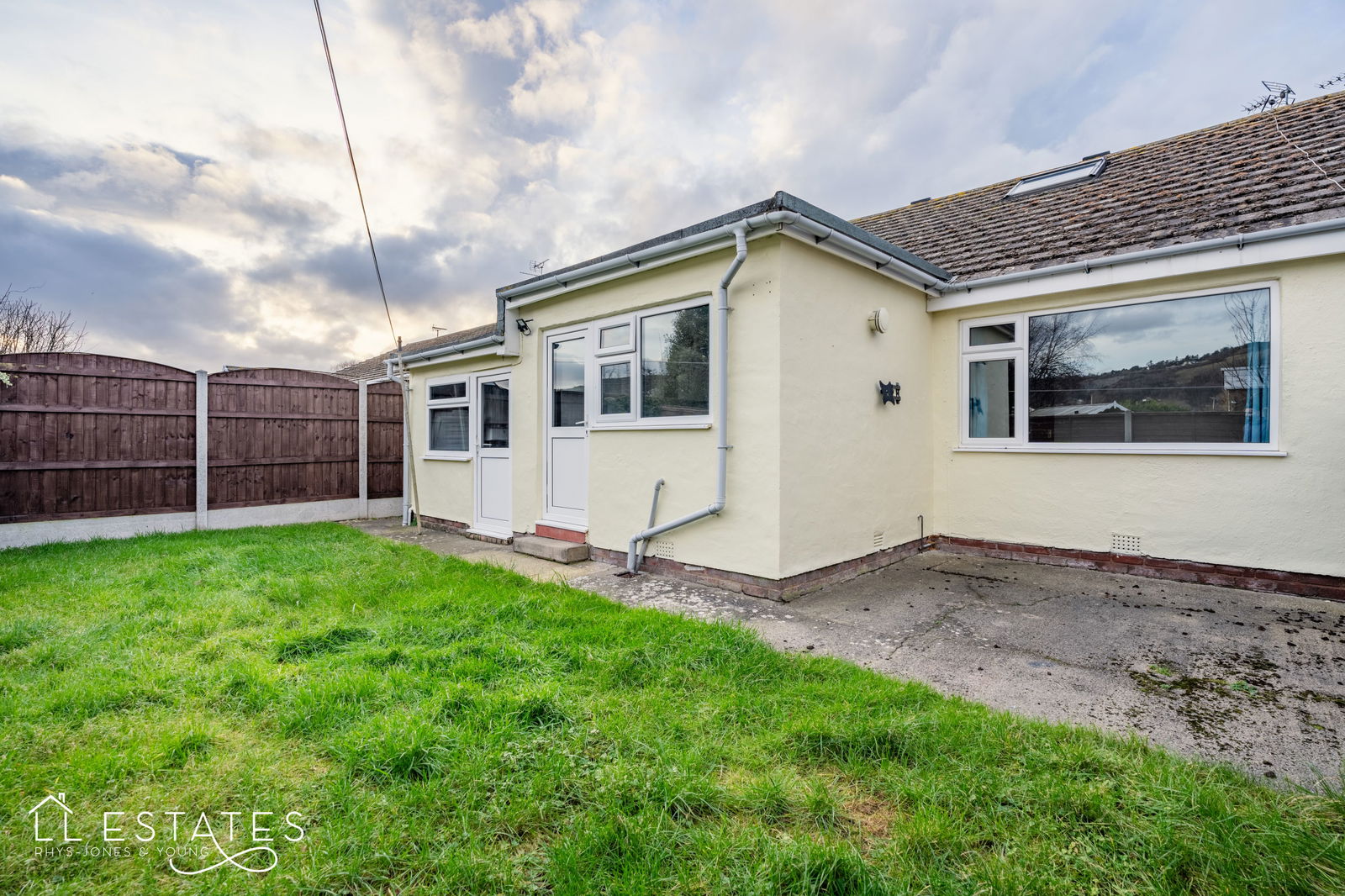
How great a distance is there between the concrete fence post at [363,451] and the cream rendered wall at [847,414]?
820 cm

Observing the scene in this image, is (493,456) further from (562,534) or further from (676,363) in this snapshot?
(676,363)

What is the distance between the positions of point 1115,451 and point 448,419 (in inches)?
337

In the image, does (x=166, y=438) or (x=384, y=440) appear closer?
(x=166, y=438)

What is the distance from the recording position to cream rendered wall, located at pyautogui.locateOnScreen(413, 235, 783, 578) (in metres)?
4.63

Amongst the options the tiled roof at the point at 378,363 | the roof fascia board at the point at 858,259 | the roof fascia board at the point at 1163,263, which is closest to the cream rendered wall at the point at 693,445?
the roof fascia board at the point at 858,259

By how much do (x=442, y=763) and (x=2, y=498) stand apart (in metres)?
8.88

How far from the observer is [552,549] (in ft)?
20.0

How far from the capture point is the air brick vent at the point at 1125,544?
530 cm

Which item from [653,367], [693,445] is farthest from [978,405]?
[653,367]

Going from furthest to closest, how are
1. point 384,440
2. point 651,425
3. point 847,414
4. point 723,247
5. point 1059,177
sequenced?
point 384,440
point 1059,177
point 651,425
point 847,414
point 723,247

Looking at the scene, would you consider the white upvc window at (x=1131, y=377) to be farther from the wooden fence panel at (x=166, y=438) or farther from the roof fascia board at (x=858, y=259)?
the wooden fence panel at (x=166, y=438)

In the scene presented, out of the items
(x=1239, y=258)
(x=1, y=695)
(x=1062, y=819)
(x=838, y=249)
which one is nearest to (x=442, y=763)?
(x=1062, y=819)

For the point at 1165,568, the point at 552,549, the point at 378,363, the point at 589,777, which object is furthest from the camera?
the point at 378,363

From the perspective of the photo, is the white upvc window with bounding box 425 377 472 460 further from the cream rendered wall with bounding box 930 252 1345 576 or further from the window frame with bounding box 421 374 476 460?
the cream rendered wall with bounding box 930 252 1345 576
